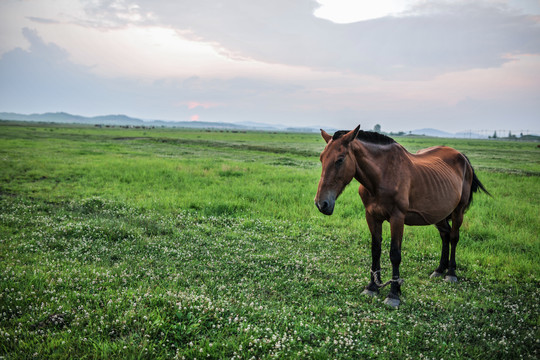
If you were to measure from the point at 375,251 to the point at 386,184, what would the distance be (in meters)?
1.67

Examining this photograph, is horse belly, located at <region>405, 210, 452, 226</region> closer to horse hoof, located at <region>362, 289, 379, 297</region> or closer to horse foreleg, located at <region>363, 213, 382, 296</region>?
horse foreleg, located at <region>363, 213, 382, 296</region>

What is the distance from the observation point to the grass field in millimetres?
4754

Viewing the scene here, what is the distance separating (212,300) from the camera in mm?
5977

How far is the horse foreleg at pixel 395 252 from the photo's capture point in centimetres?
605

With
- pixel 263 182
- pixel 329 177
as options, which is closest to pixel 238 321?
pixel 329 177

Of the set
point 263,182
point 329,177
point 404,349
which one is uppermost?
point 329,177

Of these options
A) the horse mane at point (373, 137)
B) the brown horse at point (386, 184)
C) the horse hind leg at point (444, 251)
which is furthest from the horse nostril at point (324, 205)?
the horse hind leg at point (444, 251)

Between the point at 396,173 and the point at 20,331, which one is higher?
the point at 396,173

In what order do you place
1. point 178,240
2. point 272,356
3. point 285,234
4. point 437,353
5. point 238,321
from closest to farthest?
1. point 272,356
2. point 437,353
3. point 238,321
4. point 178,240
5. point 285,234

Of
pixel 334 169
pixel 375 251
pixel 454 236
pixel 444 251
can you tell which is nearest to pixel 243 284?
pixel 375 251

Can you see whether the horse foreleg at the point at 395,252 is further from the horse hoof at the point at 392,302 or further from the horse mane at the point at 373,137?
the horse mane at the point at 373,137

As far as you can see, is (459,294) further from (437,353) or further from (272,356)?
(272,356)

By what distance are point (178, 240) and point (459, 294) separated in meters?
8.07

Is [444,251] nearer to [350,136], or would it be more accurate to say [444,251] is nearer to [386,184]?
[386,184]
